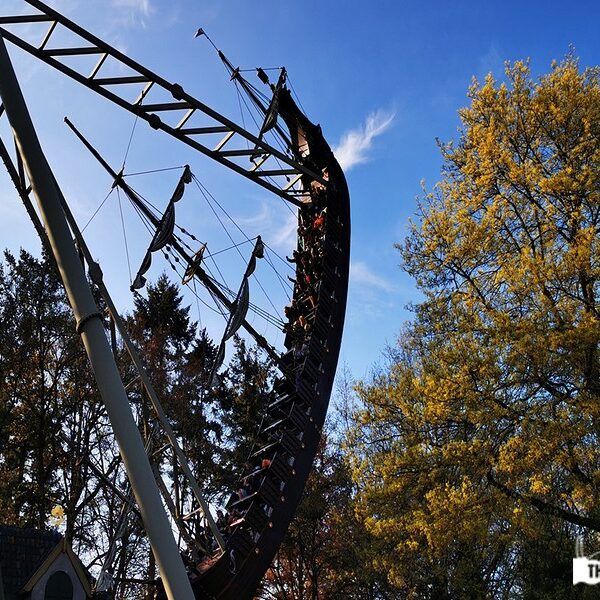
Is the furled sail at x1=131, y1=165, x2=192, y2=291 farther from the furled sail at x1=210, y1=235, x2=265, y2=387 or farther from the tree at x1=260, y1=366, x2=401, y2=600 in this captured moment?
the tree at x1=260, y1=366, x2=401, y2=600

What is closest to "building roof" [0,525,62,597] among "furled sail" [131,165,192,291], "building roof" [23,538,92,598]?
"building roof" [23,538,92,598]

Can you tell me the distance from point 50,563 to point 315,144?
30.1ft

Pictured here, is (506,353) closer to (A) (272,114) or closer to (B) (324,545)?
(A) (272,114)

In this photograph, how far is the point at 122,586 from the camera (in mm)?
23875

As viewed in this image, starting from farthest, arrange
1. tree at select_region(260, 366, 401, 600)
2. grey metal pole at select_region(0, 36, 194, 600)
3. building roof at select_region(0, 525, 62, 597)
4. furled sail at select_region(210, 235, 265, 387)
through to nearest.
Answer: tree at select_region(260, 366, 401, 600), building roof at select_region(0, 525, 62, 597), furled sail at select_region(210, 235, 265, 387), grey metal pole at select_region(0, 36, 194, 600)

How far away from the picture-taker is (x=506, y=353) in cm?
1223

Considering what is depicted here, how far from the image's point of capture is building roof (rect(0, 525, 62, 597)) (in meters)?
12.1

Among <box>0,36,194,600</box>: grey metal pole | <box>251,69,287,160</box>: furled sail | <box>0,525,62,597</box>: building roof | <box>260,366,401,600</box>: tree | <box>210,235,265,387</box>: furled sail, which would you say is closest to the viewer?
<box>0,36,194,600</box>: grey metal pole

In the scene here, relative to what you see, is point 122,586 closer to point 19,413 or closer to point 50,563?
point 19,413

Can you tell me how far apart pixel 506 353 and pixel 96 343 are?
863 centimetres

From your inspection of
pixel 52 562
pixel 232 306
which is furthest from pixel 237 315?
pixel 52 562

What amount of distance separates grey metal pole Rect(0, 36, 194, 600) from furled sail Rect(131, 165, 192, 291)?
3.61m

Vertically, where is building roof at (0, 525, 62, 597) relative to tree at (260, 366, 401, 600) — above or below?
below

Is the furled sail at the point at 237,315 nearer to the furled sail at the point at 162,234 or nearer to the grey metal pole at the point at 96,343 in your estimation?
the furled sail at the point at 162,234
